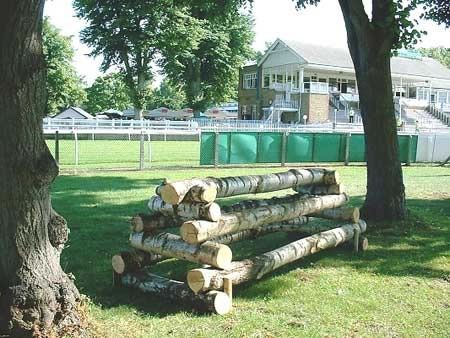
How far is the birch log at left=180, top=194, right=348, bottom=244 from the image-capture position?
16.9ft

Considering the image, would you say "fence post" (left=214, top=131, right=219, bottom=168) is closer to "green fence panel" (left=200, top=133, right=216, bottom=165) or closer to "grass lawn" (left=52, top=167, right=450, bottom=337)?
"green fence panel" (left=200, top=133, right=216, bottom=165)

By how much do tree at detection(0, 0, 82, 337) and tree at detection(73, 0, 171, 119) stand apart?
152ft

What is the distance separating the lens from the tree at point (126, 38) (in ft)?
165

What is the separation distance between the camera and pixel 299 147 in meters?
23.8

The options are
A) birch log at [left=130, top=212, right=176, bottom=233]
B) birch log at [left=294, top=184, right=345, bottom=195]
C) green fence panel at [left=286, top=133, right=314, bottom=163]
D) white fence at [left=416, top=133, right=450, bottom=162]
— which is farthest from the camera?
white fence at [left=416, top=133, right=450, bottom=162]

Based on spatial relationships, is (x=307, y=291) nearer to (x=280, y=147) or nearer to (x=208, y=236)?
(x=208, y=236)

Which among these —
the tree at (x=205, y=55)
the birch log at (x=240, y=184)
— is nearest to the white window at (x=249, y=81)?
the tree at (x=205, y=55)

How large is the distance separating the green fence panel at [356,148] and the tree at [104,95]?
63.2m

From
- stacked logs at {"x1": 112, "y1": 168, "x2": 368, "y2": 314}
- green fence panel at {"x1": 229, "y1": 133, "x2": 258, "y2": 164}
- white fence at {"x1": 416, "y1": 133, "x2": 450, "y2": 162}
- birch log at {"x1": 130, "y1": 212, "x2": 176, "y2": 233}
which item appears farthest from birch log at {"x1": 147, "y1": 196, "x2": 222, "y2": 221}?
white fence at {"x1": 416, "y1": 133, "x2": 450, "y2": 162}

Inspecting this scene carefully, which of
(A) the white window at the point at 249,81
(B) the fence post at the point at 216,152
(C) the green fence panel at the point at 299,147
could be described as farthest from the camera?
(A) the white window at the point at 249,81

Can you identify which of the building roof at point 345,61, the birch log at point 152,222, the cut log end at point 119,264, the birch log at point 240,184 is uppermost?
the building roof at point 345,61

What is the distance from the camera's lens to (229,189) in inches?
225

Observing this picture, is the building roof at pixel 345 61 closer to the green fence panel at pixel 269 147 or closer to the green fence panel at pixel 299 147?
the green fence panel at pixel 299 147

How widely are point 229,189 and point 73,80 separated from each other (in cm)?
7628
